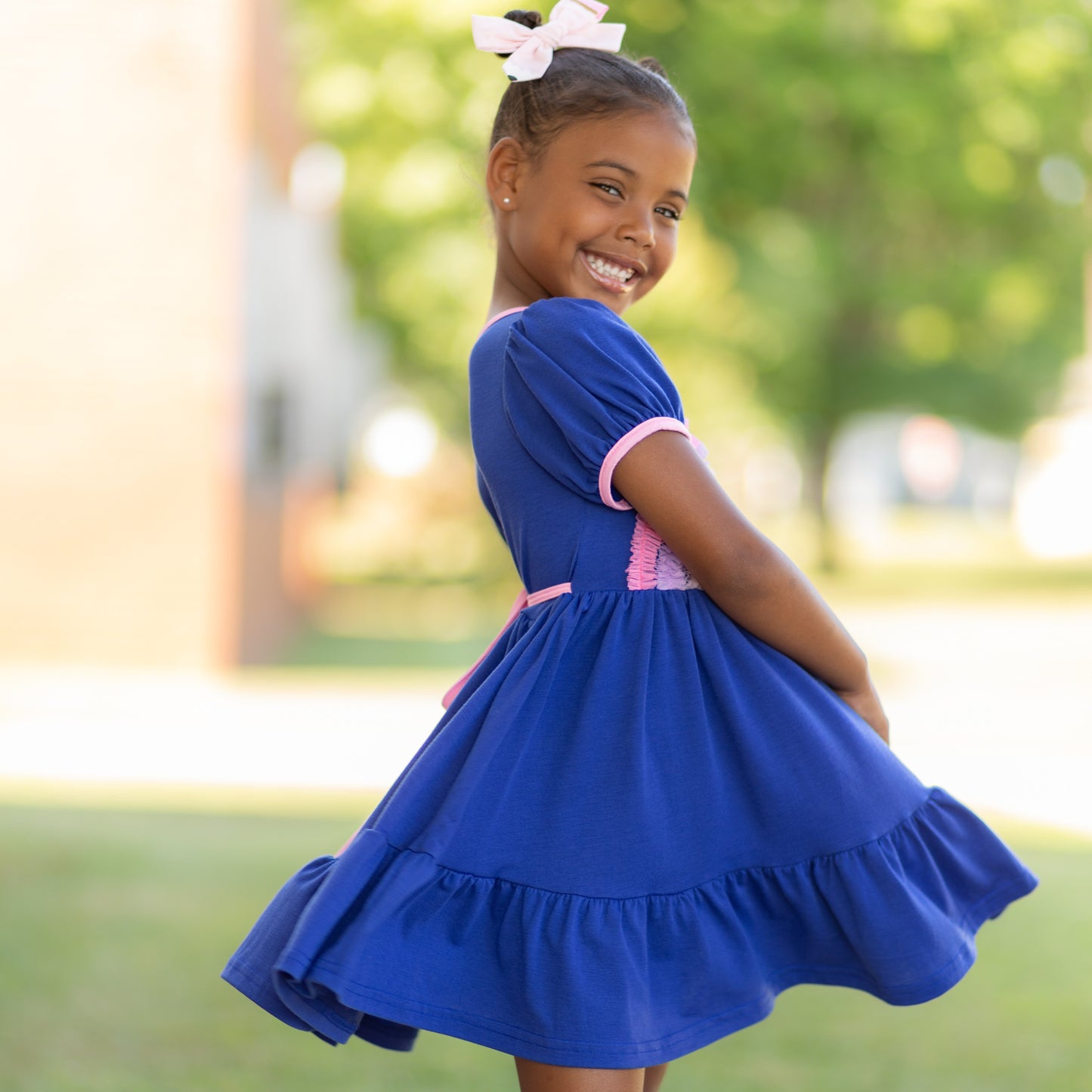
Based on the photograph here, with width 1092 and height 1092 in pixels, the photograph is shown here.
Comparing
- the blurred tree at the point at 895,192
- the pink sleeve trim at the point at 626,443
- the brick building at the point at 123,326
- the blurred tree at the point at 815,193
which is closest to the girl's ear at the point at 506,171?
the pink sleeve trim at the point at 626,443

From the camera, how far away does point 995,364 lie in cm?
2269

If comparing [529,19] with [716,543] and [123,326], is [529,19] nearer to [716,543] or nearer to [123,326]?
[716,543]

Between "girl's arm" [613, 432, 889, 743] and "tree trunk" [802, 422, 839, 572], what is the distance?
21693 millimetres

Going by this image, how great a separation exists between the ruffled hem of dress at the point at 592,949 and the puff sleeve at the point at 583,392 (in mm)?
493

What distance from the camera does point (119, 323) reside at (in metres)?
11.2

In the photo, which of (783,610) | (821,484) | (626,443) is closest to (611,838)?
(783,610)

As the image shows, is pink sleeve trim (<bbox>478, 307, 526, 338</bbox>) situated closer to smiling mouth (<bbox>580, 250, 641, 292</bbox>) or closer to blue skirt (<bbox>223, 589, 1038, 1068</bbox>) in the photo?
smiling mouth (<bbox>580, 250, 641, 292</bbox>)

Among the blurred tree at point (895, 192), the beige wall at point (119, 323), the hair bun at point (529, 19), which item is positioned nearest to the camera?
the hair bun at point (529, 19)

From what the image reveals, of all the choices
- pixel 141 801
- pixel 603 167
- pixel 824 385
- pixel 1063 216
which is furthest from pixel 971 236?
pixel 603 167

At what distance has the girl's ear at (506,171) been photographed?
201 centimetres

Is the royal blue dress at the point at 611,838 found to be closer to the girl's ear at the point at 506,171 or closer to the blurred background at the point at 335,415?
the girl's ear at the point at 506,171

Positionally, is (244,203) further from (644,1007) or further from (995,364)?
(995,364)

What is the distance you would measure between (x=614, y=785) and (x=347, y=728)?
866 cm

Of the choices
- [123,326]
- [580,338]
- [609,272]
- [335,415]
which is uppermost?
[335,415]
